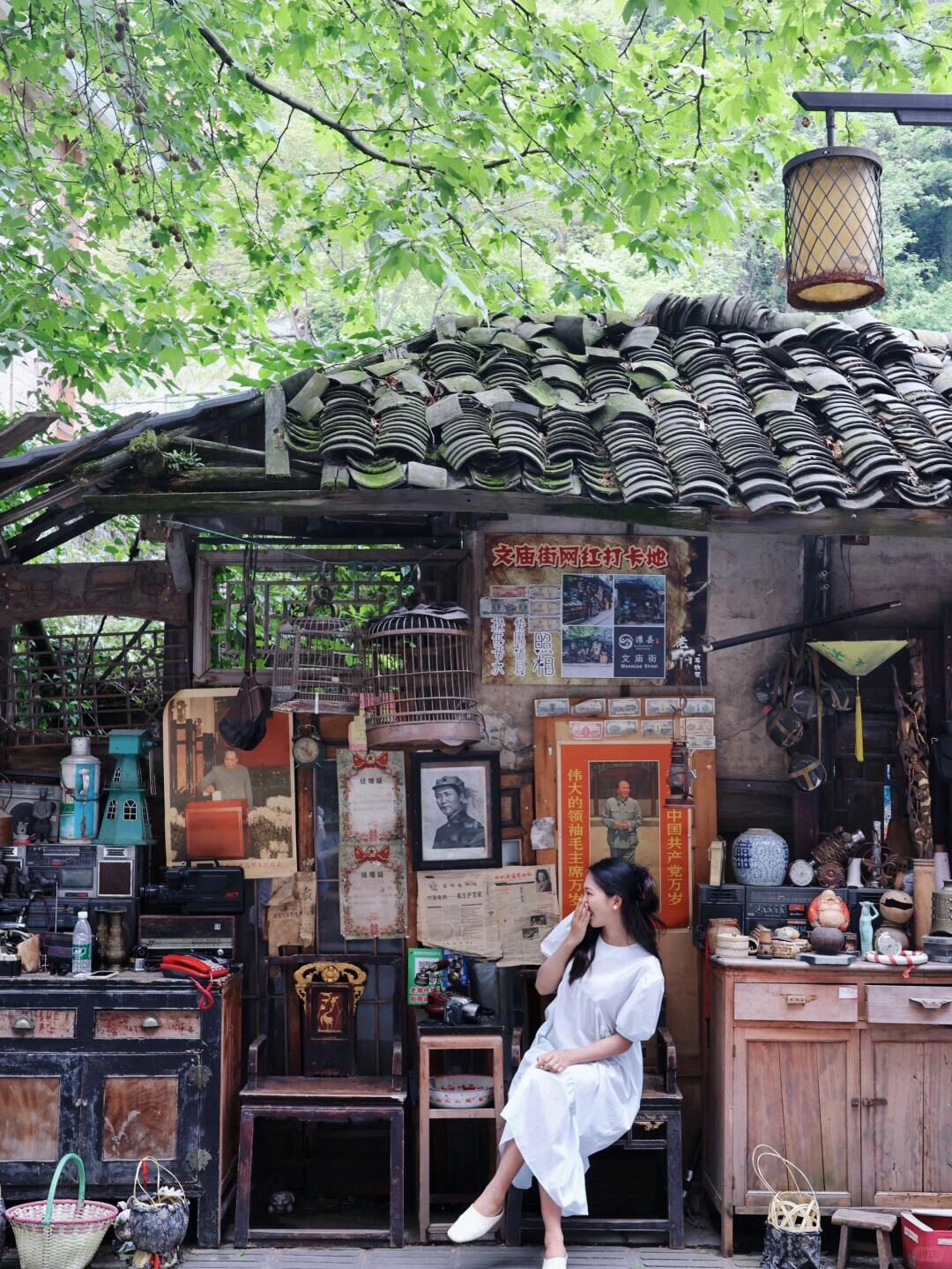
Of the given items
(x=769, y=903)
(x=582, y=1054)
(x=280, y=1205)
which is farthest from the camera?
(x=769, y=903)

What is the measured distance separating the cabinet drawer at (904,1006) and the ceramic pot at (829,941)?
0.25 m

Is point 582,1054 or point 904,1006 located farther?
point 904,1006

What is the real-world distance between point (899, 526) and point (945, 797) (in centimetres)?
185

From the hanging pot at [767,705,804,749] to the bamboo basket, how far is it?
7.14 feet

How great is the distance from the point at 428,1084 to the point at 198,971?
53.1 inches

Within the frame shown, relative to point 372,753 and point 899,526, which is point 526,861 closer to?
point 372,753

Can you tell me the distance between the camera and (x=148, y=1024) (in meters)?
6.21

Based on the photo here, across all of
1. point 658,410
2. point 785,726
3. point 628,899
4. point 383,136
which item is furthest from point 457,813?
point 383,136

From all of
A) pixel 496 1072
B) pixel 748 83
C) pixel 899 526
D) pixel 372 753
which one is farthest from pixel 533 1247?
pixel 748 83

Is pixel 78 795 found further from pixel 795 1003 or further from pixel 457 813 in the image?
pixel 795 1003

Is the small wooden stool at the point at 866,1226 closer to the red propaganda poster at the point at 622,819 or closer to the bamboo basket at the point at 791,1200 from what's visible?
the bamboo basket at the point at 791,1200

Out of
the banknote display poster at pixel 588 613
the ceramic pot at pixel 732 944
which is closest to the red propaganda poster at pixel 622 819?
the banknote display poster at pixel 588 613

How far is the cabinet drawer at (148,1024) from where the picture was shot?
6227 mm

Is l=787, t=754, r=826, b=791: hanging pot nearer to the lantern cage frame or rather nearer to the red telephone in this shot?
the lantern cage frame
